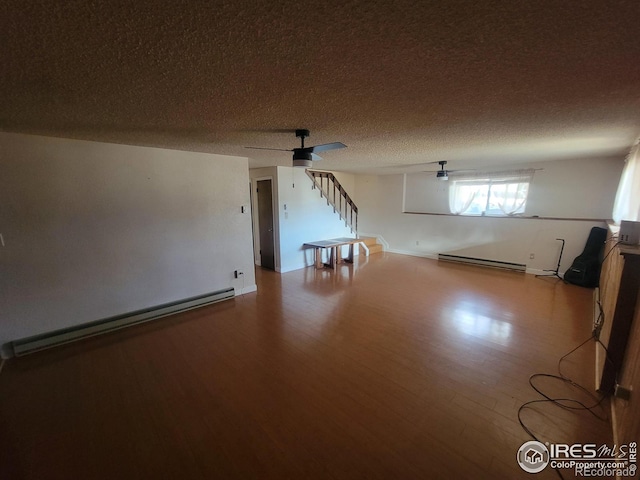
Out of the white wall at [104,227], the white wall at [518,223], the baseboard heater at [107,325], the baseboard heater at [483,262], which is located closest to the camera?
the white wall at [104,227]

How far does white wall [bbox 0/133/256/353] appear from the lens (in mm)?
2605

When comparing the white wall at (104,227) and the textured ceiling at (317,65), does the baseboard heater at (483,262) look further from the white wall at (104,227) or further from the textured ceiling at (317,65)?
the white wall at (104,227)

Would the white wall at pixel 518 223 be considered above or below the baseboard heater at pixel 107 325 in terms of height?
above

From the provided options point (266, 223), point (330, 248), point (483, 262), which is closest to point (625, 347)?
point (483, 262)

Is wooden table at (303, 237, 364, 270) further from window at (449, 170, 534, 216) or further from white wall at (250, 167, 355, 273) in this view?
window at (449, 170, 534, 216)

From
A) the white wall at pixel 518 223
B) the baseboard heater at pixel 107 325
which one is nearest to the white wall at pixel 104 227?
the baseboard heater at pixel 107 325

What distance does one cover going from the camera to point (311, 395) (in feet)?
7.02

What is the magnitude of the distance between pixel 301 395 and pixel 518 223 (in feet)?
18.3

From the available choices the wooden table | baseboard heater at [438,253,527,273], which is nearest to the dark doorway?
the wooden table

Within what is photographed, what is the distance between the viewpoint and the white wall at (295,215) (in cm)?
546

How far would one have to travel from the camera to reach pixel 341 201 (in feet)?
24.4

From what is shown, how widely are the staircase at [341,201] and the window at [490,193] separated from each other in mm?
2233

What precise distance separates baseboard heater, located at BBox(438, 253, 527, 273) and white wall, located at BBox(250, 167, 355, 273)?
2992 mm

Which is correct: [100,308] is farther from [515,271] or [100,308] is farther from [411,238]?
[515,271]
